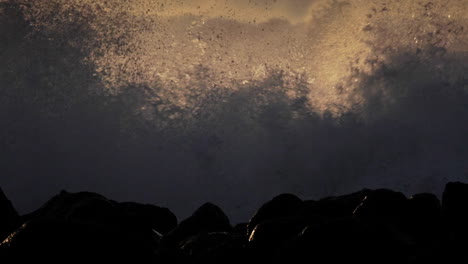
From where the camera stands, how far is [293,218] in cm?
880

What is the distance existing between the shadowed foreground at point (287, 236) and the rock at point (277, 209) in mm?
22

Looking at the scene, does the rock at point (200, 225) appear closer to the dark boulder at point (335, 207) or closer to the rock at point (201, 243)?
the rock at point (201, 243)

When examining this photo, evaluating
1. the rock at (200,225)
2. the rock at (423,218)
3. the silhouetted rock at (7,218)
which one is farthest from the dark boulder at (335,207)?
the silhouetted rock at (7,218)

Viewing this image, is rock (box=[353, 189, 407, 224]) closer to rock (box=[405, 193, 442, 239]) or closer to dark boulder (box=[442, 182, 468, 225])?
rock (box=[405, 193, 442, 239])

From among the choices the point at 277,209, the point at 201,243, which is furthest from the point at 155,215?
the point at 201,243

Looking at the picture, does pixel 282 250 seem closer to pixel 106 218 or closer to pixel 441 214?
pixel 441 214

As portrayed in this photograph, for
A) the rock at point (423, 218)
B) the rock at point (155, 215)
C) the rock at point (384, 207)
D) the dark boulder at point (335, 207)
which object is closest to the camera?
the rock at point (423, 218)

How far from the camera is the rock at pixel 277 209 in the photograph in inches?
439

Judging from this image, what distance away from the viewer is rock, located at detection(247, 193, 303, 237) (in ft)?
36.6

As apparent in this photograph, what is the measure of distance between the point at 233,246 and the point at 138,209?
7.10 m

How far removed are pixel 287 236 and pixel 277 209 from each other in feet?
9.28

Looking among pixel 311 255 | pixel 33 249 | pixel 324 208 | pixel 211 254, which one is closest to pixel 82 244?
pixel 33 249

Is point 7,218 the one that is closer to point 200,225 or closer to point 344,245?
point 200,225

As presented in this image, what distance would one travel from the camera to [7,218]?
11758 millimetres
